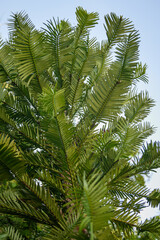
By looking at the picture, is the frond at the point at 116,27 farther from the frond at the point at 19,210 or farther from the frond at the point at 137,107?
the frond at the point at 19,210

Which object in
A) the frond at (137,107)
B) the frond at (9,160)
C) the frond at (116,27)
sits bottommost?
the frond at (9,160)

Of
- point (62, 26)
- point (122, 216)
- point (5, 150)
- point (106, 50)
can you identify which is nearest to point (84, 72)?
point (106, 50)

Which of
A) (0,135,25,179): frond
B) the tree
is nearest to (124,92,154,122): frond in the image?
the tree

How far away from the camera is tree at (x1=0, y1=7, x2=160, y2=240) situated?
1805 mm

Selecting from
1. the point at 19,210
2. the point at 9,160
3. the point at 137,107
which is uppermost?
the point at 137,107

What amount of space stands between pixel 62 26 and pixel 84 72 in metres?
0.50

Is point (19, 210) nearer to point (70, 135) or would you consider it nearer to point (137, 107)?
point (70, 135)

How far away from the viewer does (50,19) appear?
2.42m

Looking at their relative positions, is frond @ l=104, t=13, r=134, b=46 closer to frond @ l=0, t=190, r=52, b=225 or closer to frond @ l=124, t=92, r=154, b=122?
frond @ l=124, t=92, r=154, b=122

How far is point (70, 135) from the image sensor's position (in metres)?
1.78

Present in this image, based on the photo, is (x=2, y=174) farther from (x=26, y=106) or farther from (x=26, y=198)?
(x=26, y=106)

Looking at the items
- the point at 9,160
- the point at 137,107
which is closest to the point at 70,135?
the point at 9,160

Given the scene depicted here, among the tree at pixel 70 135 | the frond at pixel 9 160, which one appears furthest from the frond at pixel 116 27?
the frond at pixel 9 160

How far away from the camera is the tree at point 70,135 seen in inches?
71.1
